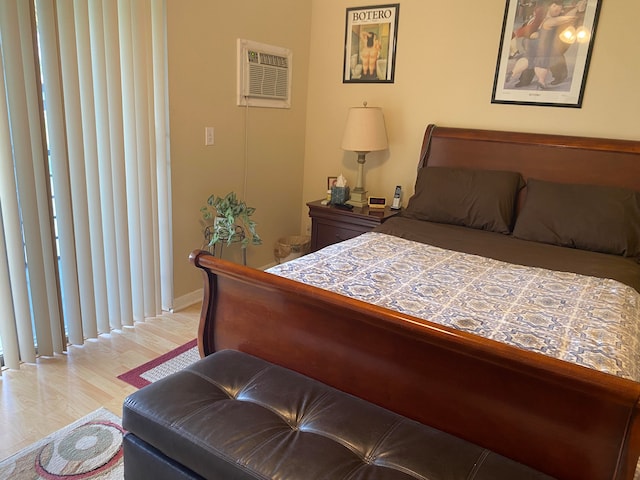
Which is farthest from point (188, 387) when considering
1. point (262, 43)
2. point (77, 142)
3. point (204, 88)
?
point (262, 43)

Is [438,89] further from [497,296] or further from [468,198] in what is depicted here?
[497,296]

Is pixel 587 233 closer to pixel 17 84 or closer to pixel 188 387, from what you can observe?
pixel 188 387

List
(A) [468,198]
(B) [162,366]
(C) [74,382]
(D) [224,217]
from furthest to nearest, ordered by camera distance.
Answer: (D) [224,217] → (A) [468,198] → (B) [162,366] → (C) [74,382]

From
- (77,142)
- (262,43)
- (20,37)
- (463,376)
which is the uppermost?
(262,43)

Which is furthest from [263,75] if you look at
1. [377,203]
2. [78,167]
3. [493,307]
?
[493,307]

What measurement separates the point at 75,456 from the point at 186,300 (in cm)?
142

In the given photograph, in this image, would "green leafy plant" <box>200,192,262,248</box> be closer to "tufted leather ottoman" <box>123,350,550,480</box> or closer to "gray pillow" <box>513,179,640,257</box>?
"tufted leather ottoman" <box>123,350,550,480</box>

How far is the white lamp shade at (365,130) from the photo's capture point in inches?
129

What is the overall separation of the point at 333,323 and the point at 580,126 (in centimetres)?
226

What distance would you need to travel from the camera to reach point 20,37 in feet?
6.54

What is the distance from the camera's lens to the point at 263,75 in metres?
3.32

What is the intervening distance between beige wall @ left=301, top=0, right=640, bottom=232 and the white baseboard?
1271mm

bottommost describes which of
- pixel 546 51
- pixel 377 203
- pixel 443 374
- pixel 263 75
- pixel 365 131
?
pixel 443 374

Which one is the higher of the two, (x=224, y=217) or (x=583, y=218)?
(x=583, y=218)
